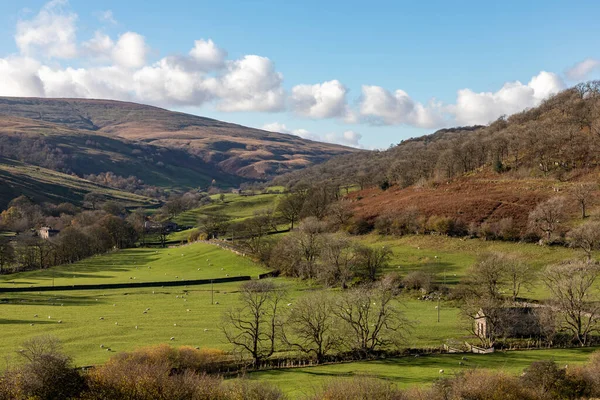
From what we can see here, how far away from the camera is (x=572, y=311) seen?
54.0 metres

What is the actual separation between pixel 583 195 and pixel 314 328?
63438 mm

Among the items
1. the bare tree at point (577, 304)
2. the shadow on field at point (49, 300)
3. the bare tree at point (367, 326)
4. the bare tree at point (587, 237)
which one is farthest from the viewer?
the shadow on field at point (49, 300)

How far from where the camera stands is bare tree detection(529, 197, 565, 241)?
87312mm

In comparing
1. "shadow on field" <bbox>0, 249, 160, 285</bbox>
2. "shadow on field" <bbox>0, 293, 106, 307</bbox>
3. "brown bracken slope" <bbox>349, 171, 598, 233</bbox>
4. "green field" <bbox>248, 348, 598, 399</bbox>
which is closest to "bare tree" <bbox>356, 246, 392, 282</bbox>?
"brown bracken slope" <bbox>349, 171, 598, 233</bbox>

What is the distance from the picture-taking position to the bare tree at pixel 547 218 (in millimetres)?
87312

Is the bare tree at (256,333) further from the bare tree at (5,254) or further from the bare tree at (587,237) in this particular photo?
the bare tree at (5,254)

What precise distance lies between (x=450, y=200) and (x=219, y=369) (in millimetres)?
74812

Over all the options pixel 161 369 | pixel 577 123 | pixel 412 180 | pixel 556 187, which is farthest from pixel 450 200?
pixel 161 369

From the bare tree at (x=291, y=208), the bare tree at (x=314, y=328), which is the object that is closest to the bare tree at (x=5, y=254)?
the bare tree at (x=291, y=208)

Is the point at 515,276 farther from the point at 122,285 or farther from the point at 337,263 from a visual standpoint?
the point at 122,285

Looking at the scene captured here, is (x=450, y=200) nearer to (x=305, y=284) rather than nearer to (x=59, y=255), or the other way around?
(x=305, y=284)

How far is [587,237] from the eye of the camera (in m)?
77.5

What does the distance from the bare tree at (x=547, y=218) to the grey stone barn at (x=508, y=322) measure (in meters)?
33.3

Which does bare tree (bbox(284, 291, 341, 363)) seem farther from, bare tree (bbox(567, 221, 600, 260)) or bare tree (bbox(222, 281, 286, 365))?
bare tree (bbox(567, 221, 600, 260))
